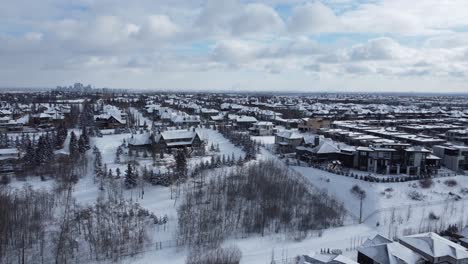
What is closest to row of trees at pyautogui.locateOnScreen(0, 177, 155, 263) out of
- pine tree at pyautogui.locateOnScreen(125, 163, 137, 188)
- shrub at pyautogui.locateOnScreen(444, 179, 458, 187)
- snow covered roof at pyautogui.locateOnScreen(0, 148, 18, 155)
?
pine tree at pyautogui.locateOnScreen(125, 163, 137, 188)

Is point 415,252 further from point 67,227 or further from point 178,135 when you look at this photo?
point 178,135

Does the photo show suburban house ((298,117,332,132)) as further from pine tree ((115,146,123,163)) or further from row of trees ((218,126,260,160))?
pine tree ((115,146,123,163))

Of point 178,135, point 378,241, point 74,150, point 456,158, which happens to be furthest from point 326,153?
point 74,150

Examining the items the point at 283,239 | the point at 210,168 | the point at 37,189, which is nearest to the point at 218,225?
the point at 283,239

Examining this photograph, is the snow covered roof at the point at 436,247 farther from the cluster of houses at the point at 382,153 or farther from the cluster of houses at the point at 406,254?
the cluster of houses at the point at 382,153

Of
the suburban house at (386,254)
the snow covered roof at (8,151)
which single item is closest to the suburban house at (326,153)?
the suburban house at (386,254)

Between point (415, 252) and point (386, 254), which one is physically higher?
point (386, 254)

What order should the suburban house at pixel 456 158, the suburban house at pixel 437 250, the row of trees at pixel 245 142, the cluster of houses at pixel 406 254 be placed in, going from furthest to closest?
the row of trees at pixel 245 142
the suburban house at pixel 456 158
the suburban house at pixel 437 250
the cluster of houses at pixel 406 254
